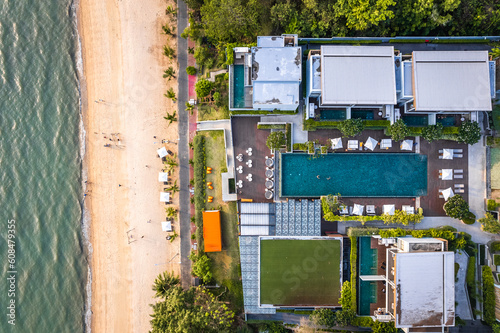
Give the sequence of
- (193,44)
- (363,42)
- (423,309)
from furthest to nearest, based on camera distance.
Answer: (193,44)
(363,42)
(423,309)

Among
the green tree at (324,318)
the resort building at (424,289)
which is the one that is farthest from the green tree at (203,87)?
the green tree at (324,318)

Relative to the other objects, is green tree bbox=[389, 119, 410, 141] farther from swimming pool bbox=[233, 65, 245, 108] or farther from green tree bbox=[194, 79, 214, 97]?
green tree bbox=[194, 79, 214, 97]

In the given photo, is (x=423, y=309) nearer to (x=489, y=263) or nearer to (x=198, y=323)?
(x=489, y=263)

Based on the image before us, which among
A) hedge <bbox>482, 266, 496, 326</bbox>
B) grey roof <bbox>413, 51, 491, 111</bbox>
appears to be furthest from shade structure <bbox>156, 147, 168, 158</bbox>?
hedge <bbox>482, 266, 496, 326</bbox>

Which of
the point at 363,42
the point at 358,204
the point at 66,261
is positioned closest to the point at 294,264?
the point at 358,204

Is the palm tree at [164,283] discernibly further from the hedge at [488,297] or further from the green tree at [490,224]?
the green tree at [490,224]

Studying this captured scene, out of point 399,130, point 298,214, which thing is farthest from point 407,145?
point 298,214
